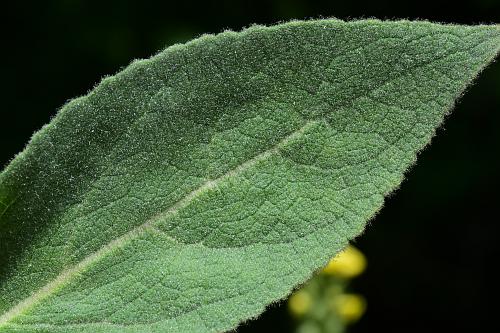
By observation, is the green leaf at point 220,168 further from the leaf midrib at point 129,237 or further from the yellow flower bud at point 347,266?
the yellow flower bud at point 347,266

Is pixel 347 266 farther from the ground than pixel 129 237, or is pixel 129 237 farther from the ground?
pixel 347 266

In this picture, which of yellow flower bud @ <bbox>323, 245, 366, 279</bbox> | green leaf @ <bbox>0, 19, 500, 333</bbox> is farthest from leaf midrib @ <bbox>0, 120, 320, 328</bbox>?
yellow flower bud @ <bbox>323, 245, 366, 279</bbox>

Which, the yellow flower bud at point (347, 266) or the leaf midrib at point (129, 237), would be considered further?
the yellow flower bud at point (347, 266)

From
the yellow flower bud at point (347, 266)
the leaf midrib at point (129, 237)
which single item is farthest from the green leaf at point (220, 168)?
the yellow flower bud at point (347, 266)

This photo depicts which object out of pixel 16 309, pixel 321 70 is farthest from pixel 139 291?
pixel 321 70

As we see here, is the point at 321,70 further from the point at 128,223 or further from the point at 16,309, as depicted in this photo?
the point at 16,309

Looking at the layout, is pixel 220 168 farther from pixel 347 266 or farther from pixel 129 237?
pixel 347 266

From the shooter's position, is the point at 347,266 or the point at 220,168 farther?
the point at 347,266

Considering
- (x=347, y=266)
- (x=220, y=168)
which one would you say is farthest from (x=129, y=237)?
(x=347, y=266)
